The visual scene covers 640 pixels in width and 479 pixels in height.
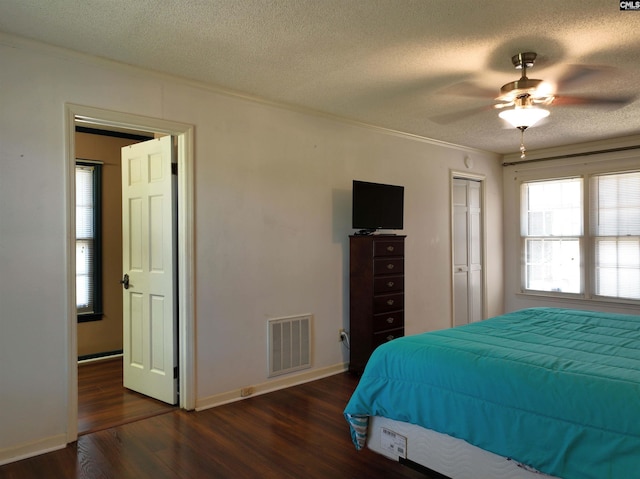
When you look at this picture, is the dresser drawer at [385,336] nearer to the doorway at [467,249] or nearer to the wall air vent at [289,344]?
the wall air vent at [289,344]

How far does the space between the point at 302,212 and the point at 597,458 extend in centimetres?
284

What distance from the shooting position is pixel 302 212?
4.01 meters

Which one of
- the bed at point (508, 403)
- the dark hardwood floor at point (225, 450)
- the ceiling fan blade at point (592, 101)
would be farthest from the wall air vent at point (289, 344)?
the ceiling fan blade at point (592, 101)

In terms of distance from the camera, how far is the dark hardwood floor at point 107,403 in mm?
→ 3133

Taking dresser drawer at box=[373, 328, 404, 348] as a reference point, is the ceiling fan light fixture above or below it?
above

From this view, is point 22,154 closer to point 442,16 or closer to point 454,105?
point 442,16

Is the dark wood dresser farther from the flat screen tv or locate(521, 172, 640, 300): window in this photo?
locate(521, 172, 640, 300): window

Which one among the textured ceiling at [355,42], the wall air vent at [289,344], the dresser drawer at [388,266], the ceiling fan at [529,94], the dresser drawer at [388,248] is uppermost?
the textured ceiling at [355,42]

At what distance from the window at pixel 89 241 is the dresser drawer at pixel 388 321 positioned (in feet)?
9.82

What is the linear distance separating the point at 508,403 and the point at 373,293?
7.06ft

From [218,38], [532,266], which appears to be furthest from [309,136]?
[532,266]

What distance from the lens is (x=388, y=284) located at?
4168 millimetres

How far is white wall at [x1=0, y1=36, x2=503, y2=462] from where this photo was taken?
103 inches

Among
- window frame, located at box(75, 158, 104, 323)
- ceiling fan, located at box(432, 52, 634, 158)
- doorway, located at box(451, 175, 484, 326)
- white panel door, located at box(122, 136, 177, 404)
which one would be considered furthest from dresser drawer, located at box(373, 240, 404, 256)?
window frame, located at box(75, 158, 104, 323)
